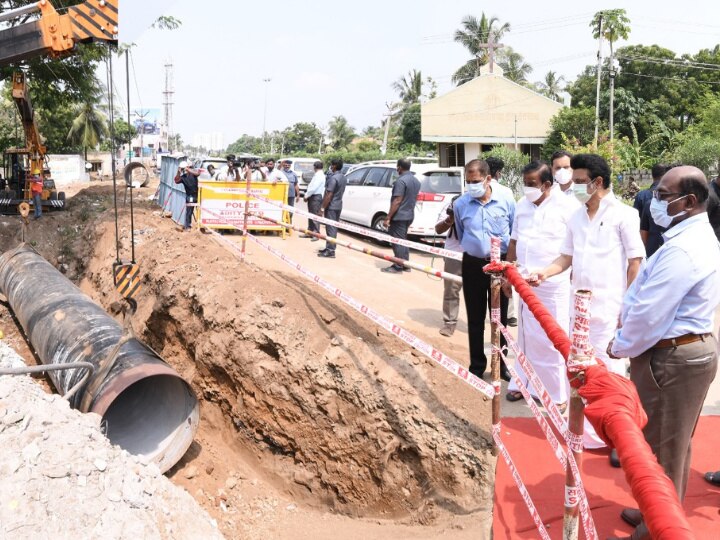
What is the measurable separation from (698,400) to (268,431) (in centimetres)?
386

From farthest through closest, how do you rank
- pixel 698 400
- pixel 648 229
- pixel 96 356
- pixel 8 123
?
pixel 8 123 → pixel 648 229 → pixel 96 356 → pixel 698 400

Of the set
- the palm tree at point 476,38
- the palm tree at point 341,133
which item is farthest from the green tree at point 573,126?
the palm tree at point 341,133

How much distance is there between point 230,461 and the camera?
597cm

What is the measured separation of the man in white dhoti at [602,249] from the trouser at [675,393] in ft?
3.28

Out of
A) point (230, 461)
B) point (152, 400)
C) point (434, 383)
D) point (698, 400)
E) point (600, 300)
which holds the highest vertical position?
point (600, 300)

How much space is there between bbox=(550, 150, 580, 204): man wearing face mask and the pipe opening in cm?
364

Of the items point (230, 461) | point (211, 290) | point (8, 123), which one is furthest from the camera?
point (8, 123)

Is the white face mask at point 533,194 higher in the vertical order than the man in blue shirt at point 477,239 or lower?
higher

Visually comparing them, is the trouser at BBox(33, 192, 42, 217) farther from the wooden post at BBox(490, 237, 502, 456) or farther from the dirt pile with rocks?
the wooden post at BBox(490, 237, 502, 456)

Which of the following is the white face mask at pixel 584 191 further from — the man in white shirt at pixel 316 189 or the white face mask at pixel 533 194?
the man in white shirt at pixel 316 189

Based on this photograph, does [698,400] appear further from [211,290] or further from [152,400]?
[211,290]

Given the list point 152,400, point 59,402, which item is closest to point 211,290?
point 152,400

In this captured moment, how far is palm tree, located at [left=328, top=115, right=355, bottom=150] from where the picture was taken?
72.2 meters

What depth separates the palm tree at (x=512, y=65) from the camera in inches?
1957
